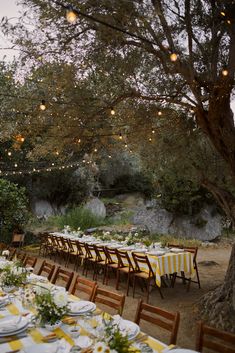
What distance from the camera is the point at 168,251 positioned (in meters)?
7.03

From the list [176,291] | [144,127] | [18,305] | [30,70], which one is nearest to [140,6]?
[30,70]

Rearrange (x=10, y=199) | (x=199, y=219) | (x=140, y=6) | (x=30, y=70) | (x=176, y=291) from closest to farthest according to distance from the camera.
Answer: (x=140, y=6) → (x=30, y=70) → (x=176, y=291) → (x=10, y=199) → (x=199, y=219)

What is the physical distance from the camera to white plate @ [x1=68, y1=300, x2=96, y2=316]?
292 centimetres

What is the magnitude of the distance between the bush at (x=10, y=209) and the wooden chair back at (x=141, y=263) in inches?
264

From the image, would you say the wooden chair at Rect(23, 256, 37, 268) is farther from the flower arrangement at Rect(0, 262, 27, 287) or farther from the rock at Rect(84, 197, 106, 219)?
the rock at Rect(84, 197, 106, 219)

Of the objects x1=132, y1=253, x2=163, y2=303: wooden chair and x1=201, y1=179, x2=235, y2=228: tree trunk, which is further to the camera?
x1=132, y1=253, x2=163, y2=303: wooden chair

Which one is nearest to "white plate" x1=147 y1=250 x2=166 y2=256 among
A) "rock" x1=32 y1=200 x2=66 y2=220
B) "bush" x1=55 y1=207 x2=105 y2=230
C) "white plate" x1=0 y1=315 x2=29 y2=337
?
"white plate" x1=0 y1=315 x2=29 y2=337

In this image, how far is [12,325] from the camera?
2576 mm

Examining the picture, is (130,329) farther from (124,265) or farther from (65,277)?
(124,265)

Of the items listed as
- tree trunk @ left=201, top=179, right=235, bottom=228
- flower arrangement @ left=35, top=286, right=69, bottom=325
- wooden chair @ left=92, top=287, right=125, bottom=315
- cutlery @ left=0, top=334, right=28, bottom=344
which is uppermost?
tree trunk @ left=201, top=179, right=235, bottom=228

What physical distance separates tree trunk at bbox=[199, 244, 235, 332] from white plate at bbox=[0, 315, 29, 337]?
3.11 m

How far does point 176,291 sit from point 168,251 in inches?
32.0

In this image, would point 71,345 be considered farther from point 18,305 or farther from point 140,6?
point 140,6

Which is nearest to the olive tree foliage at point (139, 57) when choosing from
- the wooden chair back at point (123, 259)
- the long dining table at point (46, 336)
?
the wooden chair back at point (123, 259)
